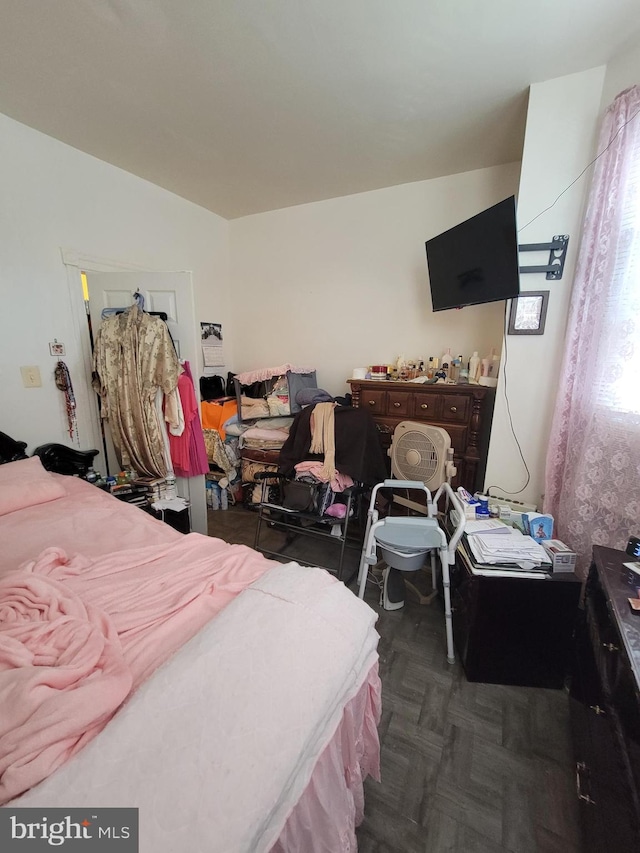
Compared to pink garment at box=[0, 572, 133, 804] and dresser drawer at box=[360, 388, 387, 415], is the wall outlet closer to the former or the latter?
dresser drawer at box=[360, 388, 387, 415]

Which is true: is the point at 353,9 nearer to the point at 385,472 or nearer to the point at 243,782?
the point at 385,472

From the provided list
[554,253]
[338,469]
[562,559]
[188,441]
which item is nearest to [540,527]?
[562,559]

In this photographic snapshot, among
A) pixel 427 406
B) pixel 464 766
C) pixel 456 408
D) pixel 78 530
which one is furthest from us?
pixel 427 406

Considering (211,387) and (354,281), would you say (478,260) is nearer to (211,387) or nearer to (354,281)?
(354,281)

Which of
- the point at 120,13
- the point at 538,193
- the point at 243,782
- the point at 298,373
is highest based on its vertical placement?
the point at 120,13

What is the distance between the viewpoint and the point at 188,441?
2609 mm

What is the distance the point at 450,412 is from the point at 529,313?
0.77 meters

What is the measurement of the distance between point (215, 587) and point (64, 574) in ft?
1.78

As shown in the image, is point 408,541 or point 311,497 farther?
point 311,497

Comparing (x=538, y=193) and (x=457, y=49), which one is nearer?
(x=457, y=49)

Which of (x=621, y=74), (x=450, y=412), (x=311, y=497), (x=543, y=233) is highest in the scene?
(x=621, y=74)

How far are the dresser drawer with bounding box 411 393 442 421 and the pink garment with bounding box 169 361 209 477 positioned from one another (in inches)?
64.8

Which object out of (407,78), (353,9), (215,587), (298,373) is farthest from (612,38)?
(215,587)

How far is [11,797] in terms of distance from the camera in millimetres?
587
